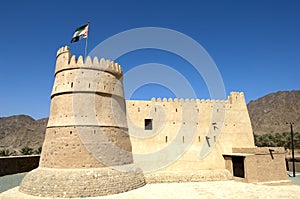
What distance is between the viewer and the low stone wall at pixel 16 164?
63.3 ft

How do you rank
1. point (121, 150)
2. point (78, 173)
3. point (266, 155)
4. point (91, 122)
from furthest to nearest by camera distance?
point (266, 155) → point (121, 150) → point (91, 122) → point (78, 173)

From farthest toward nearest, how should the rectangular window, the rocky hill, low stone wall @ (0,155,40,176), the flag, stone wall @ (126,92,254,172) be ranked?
1. the rocky hill
2. low stone wall @ (0,155,40,176)
3. the rectangular window
4. stone wall @ (126,92,254,172)
5. the flag

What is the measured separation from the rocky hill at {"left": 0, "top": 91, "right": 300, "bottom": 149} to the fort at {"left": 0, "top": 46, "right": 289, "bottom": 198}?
111 ft

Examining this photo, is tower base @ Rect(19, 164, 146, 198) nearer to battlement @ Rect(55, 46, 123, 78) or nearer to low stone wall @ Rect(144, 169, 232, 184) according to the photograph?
low stone wall @ Rect(144, 169, 232, 184)

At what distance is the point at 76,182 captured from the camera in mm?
11344

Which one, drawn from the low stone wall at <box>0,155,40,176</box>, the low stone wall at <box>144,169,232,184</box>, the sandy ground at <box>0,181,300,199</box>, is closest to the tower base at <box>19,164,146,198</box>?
the sandy ground at <box>0,181,300,199</box>

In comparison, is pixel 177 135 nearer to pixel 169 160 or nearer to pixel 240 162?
pixel 169 160

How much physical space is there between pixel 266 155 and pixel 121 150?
974 centimetres

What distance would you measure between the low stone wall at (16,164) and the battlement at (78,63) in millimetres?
10489

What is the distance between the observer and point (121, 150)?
547 inches

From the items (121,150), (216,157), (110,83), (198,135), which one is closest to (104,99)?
(110,83)

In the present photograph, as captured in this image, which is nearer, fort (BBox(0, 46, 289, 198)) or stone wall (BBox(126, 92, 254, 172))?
fort (BBox(0, 46, 289, 198))

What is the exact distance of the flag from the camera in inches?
551

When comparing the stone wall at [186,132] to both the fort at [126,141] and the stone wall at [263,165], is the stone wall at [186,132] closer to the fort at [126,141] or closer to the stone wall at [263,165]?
the fort at [126,141]
